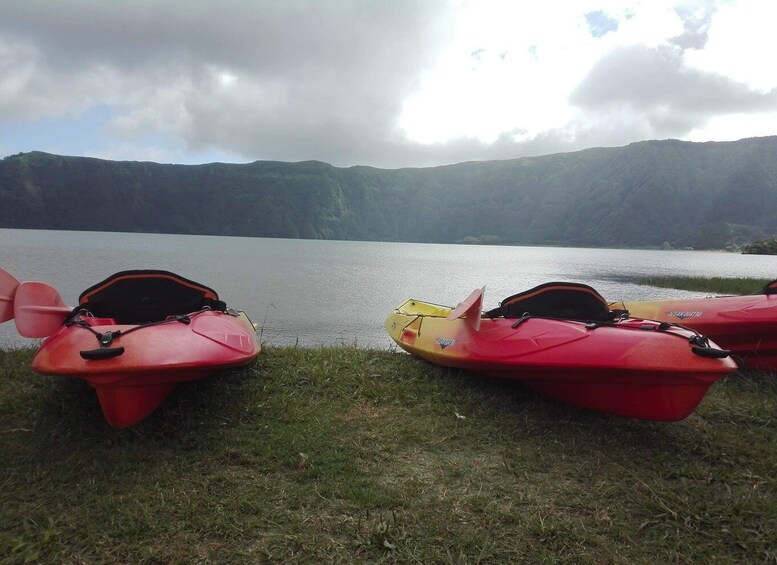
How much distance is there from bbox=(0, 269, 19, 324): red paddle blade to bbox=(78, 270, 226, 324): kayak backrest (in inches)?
31.1

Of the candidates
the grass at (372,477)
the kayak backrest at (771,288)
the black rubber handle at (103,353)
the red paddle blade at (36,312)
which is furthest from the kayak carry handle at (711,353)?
the red paddle blade at (36,312)

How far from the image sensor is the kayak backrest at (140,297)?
19.7 ft

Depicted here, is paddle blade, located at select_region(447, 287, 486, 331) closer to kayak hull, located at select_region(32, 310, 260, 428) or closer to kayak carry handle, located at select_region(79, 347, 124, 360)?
kayak hull, located at select_region(32, 310, 260, 428)

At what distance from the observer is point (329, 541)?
3225mm

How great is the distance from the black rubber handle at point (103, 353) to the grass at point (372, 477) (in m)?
0.83

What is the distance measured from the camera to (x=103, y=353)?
4215mm

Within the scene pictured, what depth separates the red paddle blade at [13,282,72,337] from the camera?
18.8 ft

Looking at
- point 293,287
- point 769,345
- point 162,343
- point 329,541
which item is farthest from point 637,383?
point 293,287

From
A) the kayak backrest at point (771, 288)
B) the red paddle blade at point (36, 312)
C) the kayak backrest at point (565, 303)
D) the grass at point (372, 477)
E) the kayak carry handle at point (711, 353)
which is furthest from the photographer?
the kayak backrest at point (771, 288)

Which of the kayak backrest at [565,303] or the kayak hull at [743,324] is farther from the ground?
the kayak backrest at [565,303]

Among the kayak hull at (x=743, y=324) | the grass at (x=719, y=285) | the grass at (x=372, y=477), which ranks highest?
the kayak hull at (x=743, y=324)

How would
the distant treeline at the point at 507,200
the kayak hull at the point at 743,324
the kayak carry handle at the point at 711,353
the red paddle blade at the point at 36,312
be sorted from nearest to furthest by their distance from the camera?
the kayak carry handle at the point at 711,353, the red paddle blade at the point at 36,312, the kayak hull at the point at 743,324, the distant treeline at the point at 507,200

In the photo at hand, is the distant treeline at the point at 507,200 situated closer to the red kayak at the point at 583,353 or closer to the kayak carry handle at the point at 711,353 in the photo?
the red kayak at the point at 583,353

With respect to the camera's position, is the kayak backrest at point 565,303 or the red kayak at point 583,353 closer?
the red kayak at point 583,353
